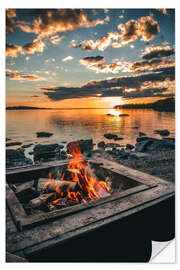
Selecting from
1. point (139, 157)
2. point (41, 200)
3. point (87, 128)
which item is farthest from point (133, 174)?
point (87, 128)

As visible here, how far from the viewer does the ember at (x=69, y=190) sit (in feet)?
11.6

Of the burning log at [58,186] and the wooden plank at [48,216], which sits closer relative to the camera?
the wooden plank at [48,216]

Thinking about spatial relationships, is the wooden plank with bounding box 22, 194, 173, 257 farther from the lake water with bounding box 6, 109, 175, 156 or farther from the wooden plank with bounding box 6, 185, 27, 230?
the lake water with bounding box 6, 109, 175, 156

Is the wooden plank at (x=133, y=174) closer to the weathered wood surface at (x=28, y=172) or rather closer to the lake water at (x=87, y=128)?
the weathered wood surface at (x=28, y=172)

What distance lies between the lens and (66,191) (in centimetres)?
383

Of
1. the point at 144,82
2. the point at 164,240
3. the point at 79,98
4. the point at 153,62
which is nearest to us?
the point at 164,240

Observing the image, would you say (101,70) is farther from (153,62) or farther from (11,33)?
(11,33)

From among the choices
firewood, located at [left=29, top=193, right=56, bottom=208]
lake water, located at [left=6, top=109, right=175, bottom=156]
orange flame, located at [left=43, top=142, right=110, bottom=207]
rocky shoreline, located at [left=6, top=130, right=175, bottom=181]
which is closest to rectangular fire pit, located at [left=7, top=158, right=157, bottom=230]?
firewood, located at [left=29, top=193, right=56, bottom=208]

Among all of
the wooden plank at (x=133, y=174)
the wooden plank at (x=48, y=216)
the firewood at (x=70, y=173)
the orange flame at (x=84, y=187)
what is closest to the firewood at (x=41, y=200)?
the orange flame at (x=84, y=187)

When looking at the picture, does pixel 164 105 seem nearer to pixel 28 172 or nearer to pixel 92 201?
pixel 92 201

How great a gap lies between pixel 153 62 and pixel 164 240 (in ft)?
13.5

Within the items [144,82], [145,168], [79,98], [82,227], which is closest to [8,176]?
[82,227]

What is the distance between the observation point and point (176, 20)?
3480mm

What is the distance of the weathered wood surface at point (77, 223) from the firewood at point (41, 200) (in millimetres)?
1111
